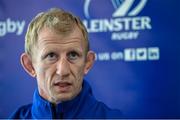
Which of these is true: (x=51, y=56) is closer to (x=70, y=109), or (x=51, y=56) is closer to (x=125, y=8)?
(x=70, y=109)

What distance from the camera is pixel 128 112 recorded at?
5.81ft

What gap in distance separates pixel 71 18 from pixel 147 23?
0.98 metres

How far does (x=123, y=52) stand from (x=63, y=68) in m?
0.95

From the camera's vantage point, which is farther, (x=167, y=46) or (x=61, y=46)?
(x=167, y=46)

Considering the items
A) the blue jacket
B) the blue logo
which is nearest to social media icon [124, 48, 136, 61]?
the blue logo

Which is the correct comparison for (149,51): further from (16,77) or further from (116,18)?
(16,77)

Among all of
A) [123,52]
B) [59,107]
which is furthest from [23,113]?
[123,52]

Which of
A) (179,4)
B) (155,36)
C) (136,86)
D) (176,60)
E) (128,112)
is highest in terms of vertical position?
(179,4)

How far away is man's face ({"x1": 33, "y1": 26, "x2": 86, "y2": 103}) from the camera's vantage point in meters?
0.80

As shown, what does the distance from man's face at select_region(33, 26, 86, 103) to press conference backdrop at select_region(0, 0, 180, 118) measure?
92 centimetres

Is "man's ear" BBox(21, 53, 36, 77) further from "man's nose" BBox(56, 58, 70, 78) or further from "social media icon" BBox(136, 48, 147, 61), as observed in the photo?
"social media icon" BBox(136, 48, 147, 61)

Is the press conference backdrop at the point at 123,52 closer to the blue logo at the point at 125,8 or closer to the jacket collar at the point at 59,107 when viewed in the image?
the blue logo at the point at 125,8

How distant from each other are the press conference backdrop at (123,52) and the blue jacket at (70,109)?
0.89 metres

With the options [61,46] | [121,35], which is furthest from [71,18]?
[121,35]
